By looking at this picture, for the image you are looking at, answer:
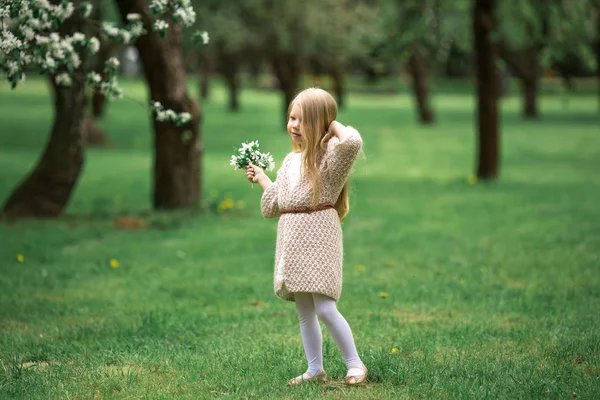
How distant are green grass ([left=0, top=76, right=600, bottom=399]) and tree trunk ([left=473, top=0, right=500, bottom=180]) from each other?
88cm

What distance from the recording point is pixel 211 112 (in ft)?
140

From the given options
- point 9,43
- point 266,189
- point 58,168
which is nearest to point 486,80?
point 58,168

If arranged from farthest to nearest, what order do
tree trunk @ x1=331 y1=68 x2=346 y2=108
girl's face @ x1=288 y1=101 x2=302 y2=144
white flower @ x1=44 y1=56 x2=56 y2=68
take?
tree trunk @ x1=331 y1=68 x2=346 y2=108 → white flower @ x1=44 y1=56 x2=56 y2=68 → girl's face @ x1=288 y1=101 x2=302 y2=144

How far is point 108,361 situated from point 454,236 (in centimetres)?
616

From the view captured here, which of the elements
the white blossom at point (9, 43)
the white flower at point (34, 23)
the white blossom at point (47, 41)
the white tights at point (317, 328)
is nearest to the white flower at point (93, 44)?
the white blossom at point (47, 41)

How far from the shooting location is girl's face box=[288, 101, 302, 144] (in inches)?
194

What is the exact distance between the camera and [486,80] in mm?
16359

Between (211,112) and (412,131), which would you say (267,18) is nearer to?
(412,131)

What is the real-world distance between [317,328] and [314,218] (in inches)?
25.2

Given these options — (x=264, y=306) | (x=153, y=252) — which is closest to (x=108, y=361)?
(x=264, y=306)

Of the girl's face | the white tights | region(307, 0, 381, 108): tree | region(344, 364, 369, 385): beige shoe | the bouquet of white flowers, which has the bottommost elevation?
region(344, 364, 369, 385): beige shoe

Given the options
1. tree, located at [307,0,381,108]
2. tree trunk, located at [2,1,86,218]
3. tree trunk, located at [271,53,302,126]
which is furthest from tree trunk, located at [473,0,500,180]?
tree trunk, located at [271,53,302,126]

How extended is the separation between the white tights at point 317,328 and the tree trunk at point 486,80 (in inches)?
472

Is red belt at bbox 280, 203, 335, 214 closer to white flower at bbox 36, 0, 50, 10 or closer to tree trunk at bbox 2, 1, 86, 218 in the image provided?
white flower at bbox 36, 0, 50, 10
